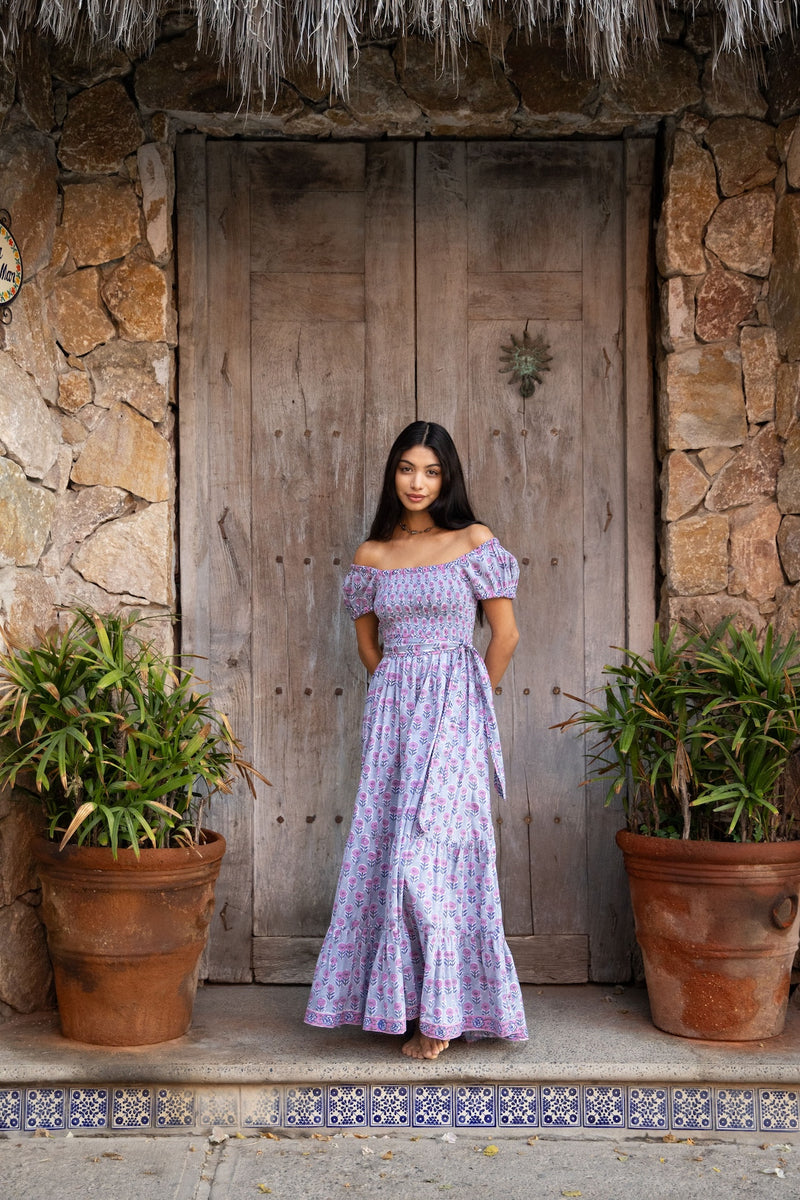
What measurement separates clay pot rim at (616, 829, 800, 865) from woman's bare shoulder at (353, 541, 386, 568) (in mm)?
1091

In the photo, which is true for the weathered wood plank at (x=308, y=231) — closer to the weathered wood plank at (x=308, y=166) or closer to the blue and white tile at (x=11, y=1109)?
the weathered wood plank at (x=308, y=166)

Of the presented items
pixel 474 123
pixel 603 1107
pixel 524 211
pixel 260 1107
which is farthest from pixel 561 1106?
pixel 474 123

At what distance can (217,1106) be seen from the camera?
2900 mm

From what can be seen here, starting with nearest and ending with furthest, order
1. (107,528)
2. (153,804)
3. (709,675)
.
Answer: (153,804), (709,675), (107,528)

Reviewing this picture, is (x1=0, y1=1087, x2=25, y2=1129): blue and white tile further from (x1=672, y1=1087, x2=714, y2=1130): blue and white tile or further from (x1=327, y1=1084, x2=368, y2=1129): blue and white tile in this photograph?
(x1=672, y1=1087, x2=714, y2=1130): blue and white tile

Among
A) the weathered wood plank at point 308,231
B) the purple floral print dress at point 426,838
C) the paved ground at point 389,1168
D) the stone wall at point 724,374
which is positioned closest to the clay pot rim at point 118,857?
the purple floral print dress at point 426,838

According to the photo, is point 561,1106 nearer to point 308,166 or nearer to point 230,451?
point 230,451

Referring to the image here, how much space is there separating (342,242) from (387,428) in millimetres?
610

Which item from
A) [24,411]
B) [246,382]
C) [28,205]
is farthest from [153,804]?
[28,205]

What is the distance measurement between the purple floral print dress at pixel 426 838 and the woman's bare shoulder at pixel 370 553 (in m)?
0.04

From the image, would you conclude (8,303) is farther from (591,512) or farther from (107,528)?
(591,512)

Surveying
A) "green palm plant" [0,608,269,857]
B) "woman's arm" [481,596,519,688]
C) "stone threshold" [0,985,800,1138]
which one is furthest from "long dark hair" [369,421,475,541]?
"stone threshold" [0,985,800,1138]

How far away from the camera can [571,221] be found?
3748 mm

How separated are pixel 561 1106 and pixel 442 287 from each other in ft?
7.88
